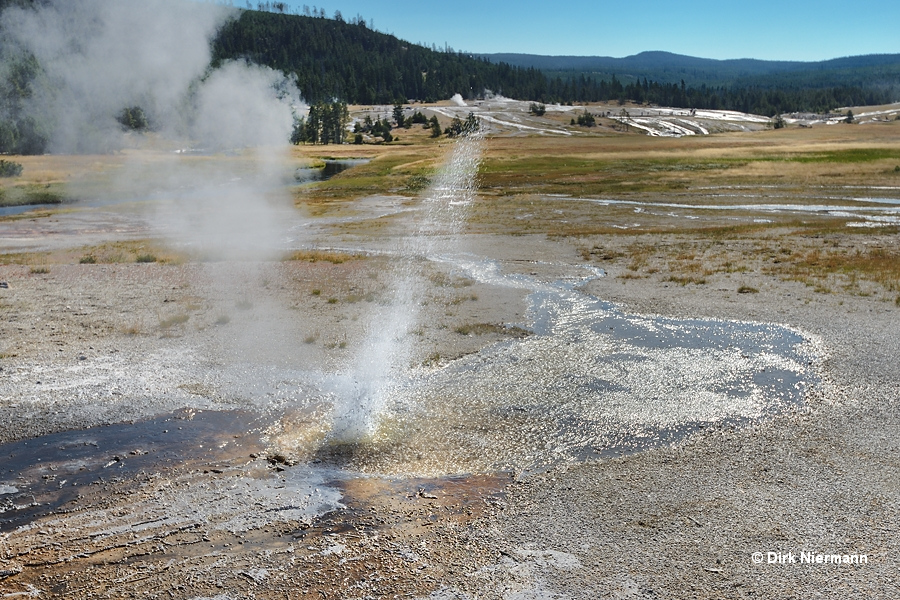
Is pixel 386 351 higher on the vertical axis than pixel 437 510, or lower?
higher

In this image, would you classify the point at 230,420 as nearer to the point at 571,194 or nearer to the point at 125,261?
the point at 125,261

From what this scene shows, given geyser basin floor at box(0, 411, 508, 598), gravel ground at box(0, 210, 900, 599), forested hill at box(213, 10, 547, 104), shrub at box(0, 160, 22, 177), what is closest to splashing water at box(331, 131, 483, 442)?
gravel ground at box(0, 210, 900, 599)

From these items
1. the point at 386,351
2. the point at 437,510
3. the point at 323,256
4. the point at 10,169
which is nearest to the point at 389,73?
the point at 10,169

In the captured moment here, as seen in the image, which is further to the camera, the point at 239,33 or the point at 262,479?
the point at 239,33

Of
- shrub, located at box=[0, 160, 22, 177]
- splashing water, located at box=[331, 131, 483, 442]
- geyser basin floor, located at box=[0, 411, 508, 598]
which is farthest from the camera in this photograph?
shrub, located at box=[0, 160, 22, 177]

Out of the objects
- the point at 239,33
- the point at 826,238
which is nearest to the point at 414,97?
the point at 239,33

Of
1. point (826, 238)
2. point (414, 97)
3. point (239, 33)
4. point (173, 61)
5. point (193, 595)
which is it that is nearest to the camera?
point (193, 595)

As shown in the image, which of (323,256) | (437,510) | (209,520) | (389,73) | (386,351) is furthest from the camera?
(389,73)

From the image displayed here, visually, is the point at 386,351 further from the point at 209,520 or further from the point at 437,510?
the point at 209,520

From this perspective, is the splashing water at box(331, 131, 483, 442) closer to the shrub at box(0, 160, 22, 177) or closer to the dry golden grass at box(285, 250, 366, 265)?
the dry golden grass at box(285, 250, 366, 265)

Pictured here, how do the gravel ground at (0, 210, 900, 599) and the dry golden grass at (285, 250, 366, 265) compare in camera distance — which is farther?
the dry golden grass at (285, 250, 366, 265)

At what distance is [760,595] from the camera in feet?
22.4

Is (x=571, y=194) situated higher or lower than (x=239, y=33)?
lower

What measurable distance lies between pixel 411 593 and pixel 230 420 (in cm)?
570
